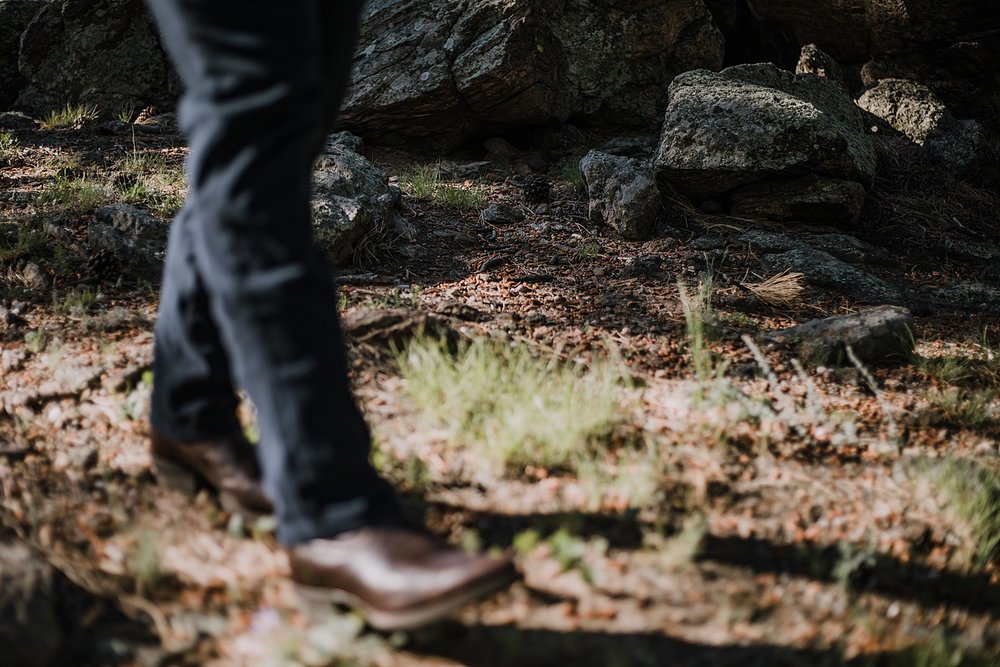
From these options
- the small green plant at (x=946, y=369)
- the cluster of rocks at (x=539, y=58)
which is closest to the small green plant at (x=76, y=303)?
the cluster of rocks at (x=539, y=58)

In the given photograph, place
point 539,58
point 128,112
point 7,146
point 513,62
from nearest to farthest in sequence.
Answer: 1. point 7,146
2. point 513,62
3. point 539,58
4. point 128,112

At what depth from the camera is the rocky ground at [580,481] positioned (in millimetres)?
1577

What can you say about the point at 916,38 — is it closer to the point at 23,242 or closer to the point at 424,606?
the point at 23,242

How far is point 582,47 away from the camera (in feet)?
20.7

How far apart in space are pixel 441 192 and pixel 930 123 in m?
4.03

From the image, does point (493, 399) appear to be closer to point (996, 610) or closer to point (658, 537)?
point (658, 537)

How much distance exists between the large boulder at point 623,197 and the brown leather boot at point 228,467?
3089 mm

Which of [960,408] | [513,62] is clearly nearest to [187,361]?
[960,408]

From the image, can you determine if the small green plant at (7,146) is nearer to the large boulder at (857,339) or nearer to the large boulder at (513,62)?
the large boulder at (513,62)

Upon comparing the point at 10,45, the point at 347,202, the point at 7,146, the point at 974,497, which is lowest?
the point at 974,497

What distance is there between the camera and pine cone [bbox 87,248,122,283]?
138 inches

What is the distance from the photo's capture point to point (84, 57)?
649 centimetres

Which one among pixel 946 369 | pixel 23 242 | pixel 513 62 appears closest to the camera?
pixel 946 369

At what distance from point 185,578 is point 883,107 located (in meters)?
6.52
